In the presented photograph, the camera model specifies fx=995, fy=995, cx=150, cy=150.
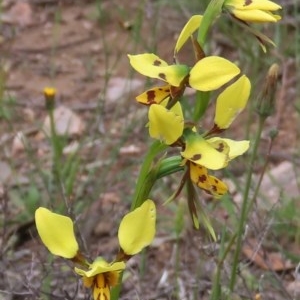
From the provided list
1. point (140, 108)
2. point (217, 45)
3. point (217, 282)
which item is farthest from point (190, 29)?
point (217, 45)

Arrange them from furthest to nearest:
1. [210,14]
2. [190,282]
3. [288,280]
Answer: [288,280], [190,282], [210,14]

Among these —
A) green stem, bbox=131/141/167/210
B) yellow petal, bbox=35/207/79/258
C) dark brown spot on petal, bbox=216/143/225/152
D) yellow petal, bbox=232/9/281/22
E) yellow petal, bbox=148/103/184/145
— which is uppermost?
yellow petal, bbox=232/9/281/22

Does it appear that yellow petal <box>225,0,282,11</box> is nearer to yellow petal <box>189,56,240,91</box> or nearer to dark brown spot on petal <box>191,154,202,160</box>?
yellow petal <box>189,56,240,91</box>

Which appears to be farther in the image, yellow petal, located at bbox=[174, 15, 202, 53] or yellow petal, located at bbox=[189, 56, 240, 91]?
yellow petal, located at bbox=[174, 15, 202, 53]

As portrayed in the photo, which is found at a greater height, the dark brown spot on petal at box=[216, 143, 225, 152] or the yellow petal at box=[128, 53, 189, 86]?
the yellow petal at box=[128, 53, 189, 86]

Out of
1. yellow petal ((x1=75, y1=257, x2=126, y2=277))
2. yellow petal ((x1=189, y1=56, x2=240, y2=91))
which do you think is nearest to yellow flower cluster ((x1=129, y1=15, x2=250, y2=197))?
yellow petal ((x1=189, y1=56, x2=240, y2=91))

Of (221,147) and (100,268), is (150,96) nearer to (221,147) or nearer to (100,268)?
(221,147)

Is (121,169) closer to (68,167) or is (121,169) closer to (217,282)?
(68,167)
